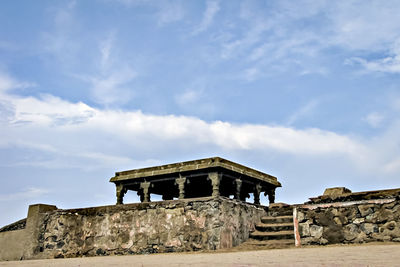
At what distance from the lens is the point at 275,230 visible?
9.31m

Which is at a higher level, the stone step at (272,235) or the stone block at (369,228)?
the stone block at (369,228)

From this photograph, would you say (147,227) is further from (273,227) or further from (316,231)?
(316,231)

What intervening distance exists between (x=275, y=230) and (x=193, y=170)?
4678 millimetres

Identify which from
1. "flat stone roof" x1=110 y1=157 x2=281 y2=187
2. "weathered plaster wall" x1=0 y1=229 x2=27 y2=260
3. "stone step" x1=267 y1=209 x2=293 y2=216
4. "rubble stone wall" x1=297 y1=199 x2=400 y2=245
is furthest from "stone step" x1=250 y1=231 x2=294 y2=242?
"weathered plaster wall" x1=0 y1=229 x2=27 y2=260

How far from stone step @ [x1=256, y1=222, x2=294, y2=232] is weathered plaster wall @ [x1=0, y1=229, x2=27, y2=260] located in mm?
6158

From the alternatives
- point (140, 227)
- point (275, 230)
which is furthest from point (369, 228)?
point (140, 227)

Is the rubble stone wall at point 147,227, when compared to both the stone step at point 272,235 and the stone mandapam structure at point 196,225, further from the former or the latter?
the stone step at point 272,235

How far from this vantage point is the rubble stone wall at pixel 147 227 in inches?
333

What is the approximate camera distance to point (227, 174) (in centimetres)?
1330

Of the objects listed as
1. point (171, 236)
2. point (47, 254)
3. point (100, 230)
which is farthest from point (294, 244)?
point (47, 254)

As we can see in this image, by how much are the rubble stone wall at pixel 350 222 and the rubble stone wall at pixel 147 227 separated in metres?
1.56

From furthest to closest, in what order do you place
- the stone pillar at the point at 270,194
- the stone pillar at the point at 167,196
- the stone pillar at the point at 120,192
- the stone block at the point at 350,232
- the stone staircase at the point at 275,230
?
the stone pillar at the point at 167,196 < the stone pillar at the point at 270,194 < the stone pillar at the point at 120,192 < the stone staircase at the point at 275,230 < the stone block at the point at 350,232

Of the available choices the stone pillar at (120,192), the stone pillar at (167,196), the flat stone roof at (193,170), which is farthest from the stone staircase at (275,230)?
the stone pillar at (167,196)

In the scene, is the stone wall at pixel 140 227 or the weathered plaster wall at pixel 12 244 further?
the weathered plaster wall at pixel 12 244
